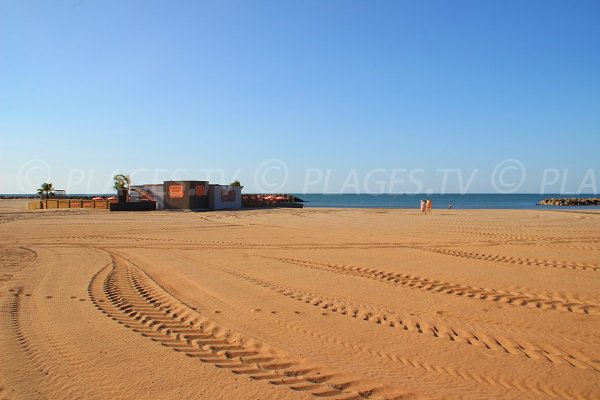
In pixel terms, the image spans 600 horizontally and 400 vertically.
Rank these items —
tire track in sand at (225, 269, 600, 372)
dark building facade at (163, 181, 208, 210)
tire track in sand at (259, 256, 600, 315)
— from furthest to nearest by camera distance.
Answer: dark building facade at (163, 181, 208, 210), tire track in sand at (259, 256, 600, 315), tire track in sand at (225, 269, 600, 372)

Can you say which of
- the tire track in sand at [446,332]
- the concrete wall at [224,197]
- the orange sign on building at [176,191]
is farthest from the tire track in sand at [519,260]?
the concrete wall at [224,197]

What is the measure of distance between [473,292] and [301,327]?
3445 mm

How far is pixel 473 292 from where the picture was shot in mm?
7434

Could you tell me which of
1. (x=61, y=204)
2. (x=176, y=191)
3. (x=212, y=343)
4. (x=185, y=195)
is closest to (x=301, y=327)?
(x=212, y=343)

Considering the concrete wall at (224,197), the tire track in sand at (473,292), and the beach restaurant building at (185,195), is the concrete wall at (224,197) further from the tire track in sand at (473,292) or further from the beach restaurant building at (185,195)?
the tire track in sand at (473,292)

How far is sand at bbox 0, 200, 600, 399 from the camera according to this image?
3.91 m

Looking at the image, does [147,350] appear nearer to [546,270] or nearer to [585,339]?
[585,339]

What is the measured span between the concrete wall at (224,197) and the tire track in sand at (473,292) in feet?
109

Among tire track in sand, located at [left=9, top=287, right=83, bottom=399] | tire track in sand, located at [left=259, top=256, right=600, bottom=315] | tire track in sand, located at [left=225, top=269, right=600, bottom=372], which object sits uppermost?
tire track in sand, located at [left=259, top=256, right=600, bottom=315]

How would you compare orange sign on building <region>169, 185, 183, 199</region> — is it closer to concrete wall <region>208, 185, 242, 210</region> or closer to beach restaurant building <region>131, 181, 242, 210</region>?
beach restaurant building <region>131, 181, 242, 210</region>

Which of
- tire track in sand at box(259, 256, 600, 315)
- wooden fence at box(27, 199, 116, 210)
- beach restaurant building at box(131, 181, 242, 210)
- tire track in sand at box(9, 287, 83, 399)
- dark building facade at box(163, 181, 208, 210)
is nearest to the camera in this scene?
tire track in sand at box(9, 287, 83, 399)

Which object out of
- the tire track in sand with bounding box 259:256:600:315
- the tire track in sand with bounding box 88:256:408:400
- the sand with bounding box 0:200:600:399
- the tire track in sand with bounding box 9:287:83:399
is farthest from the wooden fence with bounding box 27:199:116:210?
the tire track in sand with bounding box 9:287:83:399

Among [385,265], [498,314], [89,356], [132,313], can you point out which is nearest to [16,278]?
[132,313]

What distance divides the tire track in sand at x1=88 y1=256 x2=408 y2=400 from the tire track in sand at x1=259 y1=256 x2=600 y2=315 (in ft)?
12.5
